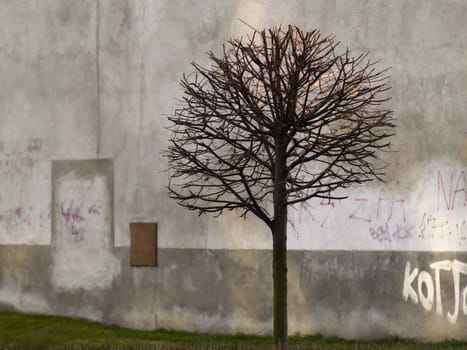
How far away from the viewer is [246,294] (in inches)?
625

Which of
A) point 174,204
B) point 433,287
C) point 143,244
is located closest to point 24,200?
point 143,244

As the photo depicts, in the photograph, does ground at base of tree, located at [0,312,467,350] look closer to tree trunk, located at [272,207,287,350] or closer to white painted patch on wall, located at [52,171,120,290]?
tree trunk, located at [272,207,287,350]

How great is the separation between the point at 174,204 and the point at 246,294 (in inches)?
78.5

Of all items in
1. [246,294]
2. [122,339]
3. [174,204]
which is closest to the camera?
[122,339]

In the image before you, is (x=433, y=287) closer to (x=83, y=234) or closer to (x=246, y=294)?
(x=246, y=294)

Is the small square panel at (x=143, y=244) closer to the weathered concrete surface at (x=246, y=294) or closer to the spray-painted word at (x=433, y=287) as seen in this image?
the weathered concrete surface at (x=246, y=294)

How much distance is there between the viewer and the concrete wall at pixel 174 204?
47.9 ft

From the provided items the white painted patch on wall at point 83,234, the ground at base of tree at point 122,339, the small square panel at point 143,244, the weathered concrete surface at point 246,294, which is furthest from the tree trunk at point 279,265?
the white painted patch on wall at point 83,234

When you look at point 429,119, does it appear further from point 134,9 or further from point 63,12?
point 63,12

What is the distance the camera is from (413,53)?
14.8m

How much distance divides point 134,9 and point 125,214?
3.58 meters

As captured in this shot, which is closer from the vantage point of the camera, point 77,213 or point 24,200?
point 77,213

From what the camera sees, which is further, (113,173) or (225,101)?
(113,173)

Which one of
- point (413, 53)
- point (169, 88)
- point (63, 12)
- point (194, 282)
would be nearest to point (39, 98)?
point (63, 12)
